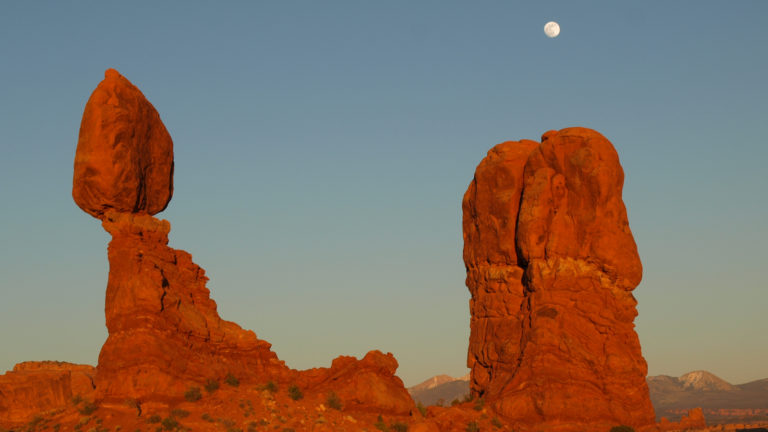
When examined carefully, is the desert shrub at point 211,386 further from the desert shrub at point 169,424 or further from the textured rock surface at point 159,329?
the desert shrub at point 169,424

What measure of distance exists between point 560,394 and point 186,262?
21.2 meters

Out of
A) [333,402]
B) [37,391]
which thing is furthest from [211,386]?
[37,391]

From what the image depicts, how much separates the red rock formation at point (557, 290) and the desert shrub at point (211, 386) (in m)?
17.1

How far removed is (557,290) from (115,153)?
26.2m

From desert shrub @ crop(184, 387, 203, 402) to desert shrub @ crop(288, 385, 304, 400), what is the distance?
475 centimetres

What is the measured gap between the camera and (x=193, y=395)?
40.9 metres

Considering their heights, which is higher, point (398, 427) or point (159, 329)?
point (159, 329)

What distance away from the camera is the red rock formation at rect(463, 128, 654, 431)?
169ft

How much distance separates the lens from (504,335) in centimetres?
5728

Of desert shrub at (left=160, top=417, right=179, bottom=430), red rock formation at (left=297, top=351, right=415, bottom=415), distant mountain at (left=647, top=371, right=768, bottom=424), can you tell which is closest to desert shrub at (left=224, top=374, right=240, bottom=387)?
red rock formation at (left=297, top=351, right=415, bottom=415)

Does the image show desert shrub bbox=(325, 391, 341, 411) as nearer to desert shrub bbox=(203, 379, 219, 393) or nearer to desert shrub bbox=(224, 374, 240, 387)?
desert shrub bbox=(224, 374, 240, 387)

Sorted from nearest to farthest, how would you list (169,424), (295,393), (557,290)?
1. (169,424)
2. (295,393)
3. (557,290)

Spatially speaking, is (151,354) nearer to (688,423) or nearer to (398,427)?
(398,427)

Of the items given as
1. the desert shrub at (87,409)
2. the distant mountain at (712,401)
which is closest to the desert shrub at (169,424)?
the desert shrub at (87,409)
